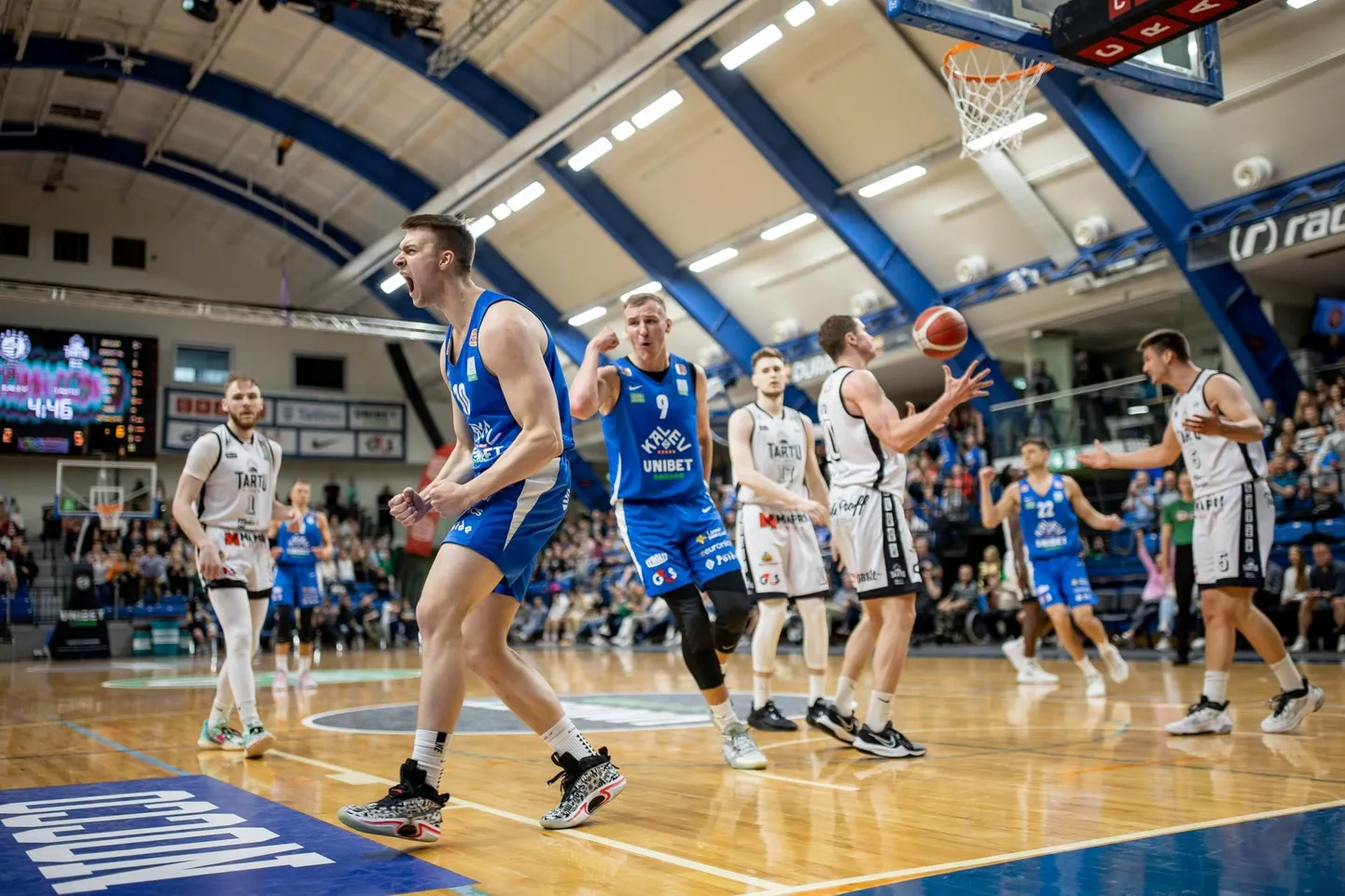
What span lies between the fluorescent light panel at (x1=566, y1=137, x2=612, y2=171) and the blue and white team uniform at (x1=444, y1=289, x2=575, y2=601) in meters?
17.0

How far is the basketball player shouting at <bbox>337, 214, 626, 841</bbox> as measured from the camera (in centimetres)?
353

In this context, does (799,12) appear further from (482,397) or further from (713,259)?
(482,397)

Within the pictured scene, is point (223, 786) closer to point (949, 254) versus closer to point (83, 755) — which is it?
point (83, 755)

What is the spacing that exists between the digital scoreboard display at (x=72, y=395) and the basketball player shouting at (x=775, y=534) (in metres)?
24.2

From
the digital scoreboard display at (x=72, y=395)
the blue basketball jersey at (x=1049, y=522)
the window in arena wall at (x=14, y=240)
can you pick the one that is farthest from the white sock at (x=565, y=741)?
the window in arena wall at (x=14, y=240)

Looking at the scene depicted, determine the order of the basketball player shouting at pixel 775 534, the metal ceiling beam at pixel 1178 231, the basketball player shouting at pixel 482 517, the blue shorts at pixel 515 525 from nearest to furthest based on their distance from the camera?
the basketball player shouting at pixel 482 517, the blue shorts at pixel 515 525, the basketball player shouting at pixel 775 534, the metal ceiling beam at pixel 1178 231

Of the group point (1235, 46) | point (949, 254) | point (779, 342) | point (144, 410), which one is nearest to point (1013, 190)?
point (949, 254)

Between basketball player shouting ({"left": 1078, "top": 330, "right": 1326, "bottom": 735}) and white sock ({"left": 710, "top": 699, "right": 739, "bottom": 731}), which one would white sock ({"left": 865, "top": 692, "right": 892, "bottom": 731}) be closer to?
white sock ({"left": 710, "top": 699, "right": 739, "bottom": 731})

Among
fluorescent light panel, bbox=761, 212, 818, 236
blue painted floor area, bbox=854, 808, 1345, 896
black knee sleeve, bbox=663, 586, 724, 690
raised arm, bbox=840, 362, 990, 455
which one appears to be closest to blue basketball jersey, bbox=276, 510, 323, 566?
black knee sleeve, bbox=663, 586, 724, 690

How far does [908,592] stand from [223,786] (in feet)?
10.3

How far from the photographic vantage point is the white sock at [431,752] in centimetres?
356

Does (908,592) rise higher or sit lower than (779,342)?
lower

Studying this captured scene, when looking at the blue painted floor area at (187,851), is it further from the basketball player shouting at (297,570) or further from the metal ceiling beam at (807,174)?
the metal ceiling beam at (807,174)

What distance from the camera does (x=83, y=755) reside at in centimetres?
595
